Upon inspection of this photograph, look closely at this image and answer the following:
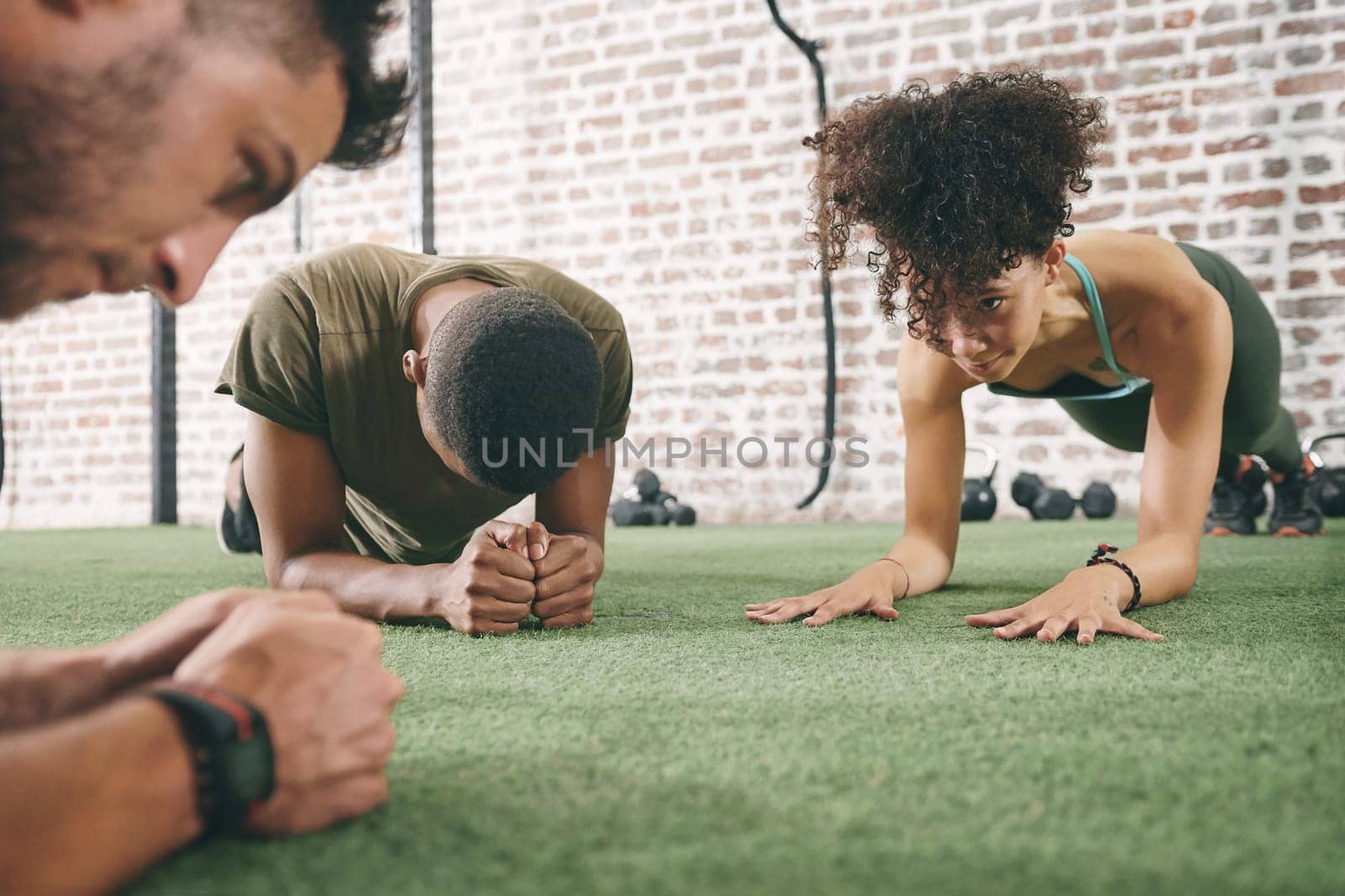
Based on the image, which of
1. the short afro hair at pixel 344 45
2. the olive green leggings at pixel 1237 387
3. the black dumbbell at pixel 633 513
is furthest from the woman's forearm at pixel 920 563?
the black dumbbell at pixel 633 513

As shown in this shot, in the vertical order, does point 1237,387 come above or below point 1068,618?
above

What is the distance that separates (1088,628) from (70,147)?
1.22 m

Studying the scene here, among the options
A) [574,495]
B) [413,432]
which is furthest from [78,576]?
[574,495]

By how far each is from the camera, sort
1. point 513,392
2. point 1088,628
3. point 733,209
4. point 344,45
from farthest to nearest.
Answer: point 733,209
point 1088,628
point 513,392
point 344,45

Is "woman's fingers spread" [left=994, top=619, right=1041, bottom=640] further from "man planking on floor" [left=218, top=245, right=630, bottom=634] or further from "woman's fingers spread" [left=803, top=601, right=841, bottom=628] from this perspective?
"man planking on floor" [left=218, top=245, right=630, bottom=634]

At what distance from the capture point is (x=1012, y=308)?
59.1 inches

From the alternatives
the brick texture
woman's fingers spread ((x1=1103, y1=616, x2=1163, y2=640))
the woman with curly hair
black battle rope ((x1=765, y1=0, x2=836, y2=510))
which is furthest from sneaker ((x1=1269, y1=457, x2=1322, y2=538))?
woman's fingers spread ((x1=1103, y1=616, x2=1163, y2=640))

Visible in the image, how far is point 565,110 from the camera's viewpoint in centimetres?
493

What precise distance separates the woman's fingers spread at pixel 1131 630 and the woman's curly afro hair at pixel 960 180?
0.48 metres

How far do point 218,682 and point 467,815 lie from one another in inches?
7.1

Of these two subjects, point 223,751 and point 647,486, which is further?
point 647,486

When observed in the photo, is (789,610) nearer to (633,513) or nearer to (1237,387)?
(1237,387)

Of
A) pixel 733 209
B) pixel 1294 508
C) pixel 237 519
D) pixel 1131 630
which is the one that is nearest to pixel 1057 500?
pixel 1294 508

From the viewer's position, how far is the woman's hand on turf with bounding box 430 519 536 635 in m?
1.41
